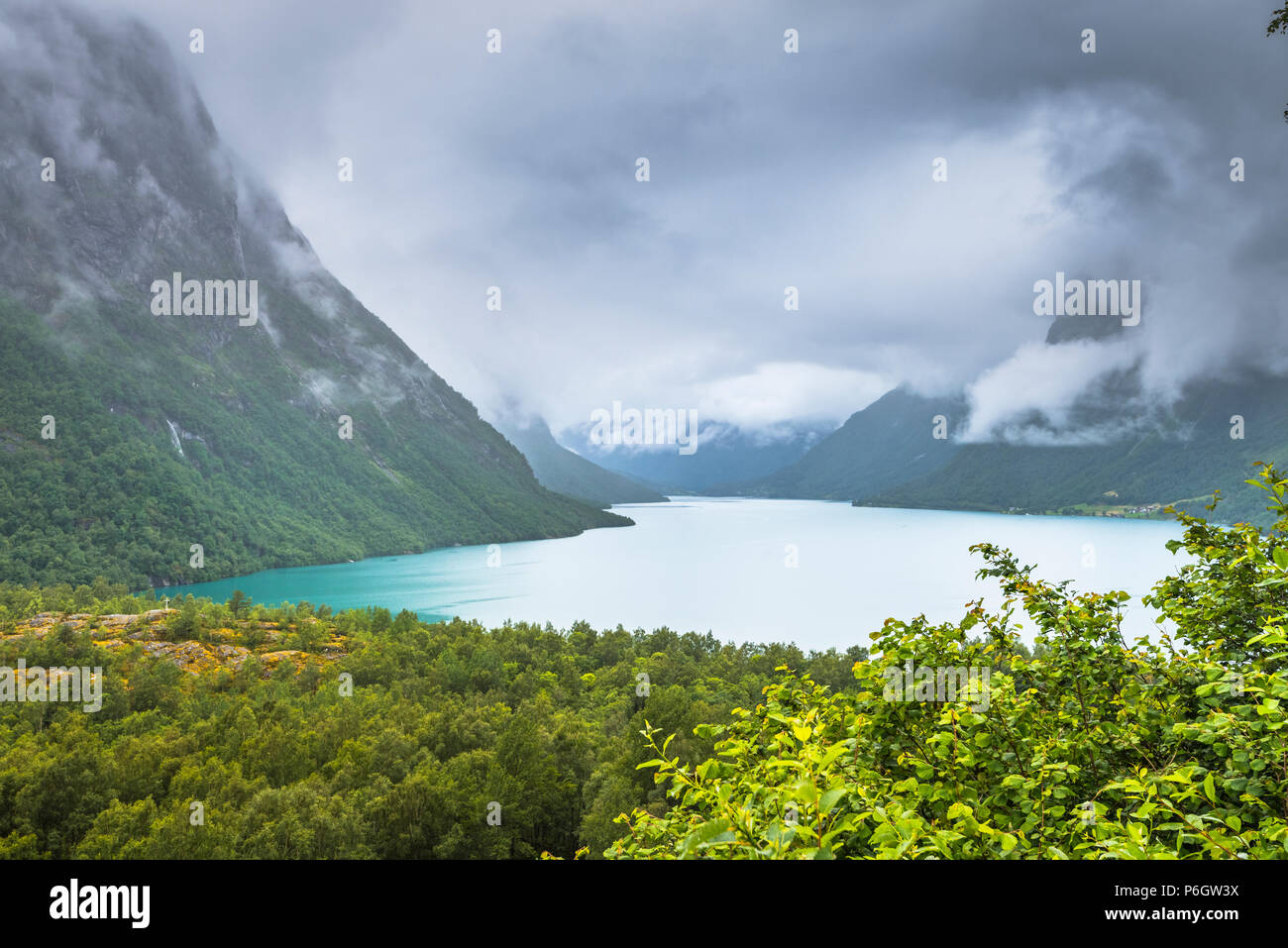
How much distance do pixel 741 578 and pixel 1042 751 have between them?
6787 centimetres

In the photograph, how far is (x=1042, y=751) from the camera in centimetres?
260

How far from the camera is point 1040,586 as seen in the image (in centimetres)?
391

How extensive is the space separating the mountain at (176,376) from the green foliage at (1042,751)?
95938mm

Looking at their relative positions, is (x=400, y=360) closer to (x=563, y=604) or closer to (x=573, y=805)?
(x=563, y=604)

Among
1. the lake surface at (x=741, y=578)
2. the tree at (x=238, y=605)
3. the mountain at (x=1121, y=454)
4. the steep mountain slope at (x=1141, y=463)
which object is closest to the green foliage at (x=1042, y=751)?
the lake surface at (x=741, y=578)

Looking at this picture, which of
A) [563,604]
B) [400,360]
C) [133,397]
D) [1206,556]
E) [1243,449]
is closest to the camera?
[1206,556]

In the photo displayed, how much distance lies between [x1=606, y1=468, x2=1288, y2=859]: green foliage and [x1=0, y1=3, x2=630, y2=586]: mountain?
315 feet

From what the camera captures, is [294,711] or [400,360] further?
[400,360]

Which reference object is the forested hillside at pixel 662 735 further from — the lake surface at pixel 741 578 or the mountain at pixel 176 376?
the mountain at pixel 176 376

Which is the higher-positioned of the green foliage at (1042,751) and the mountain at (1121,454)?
the mountain at (1121,454)

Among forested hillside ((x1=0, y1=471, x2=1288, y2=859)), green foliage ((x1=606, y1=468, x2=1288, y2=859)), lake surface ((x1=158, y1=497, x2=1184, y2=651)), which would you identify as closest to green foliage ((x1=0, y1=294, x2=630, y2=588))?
lake surface ((x1=158, y1=497, x2=1184, y2=651))

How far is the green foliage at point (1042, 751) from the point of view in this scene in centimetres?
183
